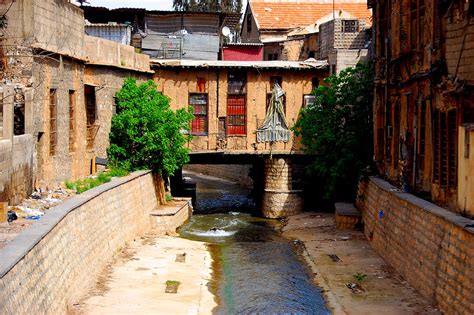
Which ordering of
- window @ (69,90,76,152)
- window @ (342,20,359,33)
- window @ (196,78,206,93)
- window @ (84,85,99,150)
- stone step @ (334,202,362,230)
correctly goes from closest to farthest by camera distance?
window @ (69,90,76,152) < window @ (84,85,99,150) < stone step @ (334,202,362,230) < window @ (196,78,206,93) < window @ (342,20,359,33)

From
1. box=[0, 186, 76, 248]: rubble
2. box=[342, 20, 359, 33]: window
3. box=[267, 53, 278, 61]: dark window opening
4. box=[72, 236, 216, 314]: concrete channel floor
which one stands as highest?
box=[342, 20, 359, 33]: window

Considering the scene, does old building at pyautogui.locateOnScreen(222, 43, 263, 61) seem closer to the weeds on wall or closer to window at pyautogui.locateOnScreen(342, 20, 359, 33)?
window at pyautogui.locateOnScreen(342, 20, 359, 33)

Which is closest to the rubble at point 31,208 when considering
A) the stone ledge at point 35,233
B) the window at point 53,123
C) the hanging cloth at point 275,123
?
the stone ledge at point 35,233

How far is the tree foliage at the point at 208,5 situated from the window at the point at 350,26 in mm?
20841

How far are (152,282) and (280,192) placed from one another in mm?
15313

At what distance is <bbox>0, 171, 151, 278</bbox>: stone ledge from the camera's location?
11008 millimetres

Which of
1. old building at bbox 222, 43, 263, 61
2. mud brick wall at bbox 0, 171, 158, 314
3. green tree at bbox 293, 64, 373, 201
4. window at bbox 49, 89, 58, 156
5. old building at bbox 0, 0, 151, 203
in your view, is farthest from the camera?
old building at bbox 222, 43, 263, 61

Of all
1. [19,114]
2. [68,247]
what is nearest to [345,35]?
[19,114]

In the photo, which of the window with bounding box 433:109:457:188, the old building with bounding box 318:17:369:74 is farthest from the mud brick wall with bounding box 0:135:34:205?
the old building with bounding box 318:17:369:74

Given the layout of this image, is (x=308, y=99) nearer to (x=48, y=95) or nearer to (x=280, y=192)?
(x=280, y=192)

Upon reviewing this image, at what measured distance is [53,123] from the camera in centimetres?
2248

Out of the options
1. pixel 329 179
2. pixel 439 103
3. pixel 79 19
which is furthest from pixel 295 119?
pixel 439 103

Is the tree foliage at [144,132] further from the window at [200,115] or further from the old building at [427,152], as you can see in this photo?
the old building at [427,152]

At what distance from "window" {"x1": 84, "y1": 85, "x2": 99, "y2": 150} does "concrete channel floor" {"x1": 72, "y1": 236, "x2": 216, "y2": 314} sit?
436cm
